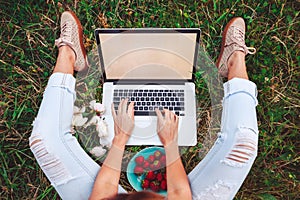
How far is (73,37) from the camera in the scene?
1.66 m

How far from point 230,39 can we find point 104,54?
60cm

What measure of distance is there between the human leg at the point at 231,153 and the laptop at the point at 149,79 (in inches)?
6.9

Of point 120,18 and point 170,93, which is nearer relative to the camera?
point 170,93

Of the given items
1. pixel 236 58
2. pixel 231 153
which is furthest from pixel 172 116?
pixel 236 58

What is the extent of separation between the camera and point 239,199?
164 centimetres

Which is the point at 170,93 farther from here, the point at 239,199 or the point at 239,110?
the point at 239,199

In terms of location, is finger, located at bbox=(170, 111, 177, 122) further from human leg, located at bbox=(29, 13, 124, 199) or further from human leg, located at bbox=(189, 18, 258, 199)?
human leg, located at bbox=(29, 13, 124, 199)

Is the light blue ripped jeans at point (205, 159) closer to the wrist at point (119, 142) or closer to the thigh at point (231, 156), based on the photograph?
the thigh at point (231, 156)

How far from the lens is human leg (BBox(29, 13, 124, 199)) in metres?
1.38

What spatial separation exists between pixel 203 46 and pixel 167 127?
49cm

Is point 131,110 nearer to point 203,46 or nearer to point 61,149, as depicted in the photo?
point 61,149

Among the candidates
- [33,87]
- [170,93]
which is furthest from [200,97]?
[33,87]

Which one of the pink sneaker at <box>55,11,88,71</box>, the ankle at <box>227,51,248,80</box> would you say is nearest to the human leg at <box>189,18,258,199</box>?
the ankle at <box>227,51,248,80</box>

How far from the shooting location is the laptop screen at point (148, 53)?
124 centimetres
